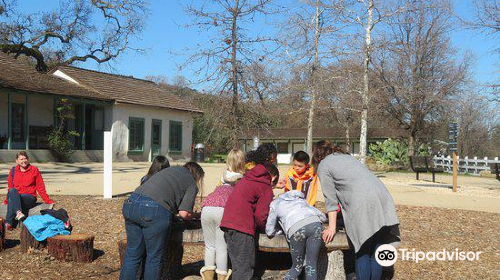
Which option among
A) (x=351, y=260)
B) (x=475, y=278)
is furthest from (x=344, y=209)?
(x=475, y=278)

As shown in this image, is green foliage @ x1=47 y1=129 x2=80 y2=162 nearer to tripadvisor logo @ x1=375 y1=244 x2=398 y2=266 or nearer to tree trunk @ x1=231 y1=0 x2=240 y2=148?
tree trunk @ x1=231 y1=0 x2=240 y2=148

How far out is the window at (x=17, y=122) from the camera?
25.4 m

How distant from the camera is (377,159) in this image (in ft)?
107

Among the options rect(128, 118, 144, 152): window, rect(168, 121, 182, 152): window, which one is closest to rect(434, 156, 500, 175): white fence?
rect(168, 121, 182, 152): window

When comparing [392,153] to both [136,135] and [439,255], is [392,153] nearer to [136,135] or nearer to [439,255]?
[136,135]

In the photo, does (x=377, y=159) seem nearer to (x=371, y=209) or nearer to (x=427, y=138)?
(x=427, y=138)

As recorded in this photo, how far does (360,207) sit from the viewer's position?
453 cm

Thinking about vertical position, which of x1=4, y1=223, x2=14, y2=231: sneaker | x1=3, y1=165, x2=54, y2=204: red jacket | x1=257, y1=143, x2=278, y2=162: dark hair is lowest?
x1=4, y1=223, x2=14, y2=231: sneaker

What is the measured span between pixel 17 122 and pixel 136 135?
740 cm

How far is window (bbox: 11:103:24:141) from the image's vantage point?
25383mm

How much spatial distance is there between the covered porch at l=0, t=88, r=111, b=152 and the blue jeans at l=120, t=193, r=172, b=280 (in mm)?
20853

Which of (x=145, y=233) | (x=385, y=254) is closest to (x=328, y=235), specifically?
(x=385, y=254)

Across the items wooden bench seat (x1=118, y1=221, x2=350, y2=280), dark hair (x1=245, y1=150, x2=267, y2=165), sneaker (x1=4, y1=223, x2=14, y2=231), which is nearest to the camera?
wooden bench seat (x1=118, y1=221, x2=350, y2=280)

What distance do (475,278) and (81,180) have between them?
43.1 ft
